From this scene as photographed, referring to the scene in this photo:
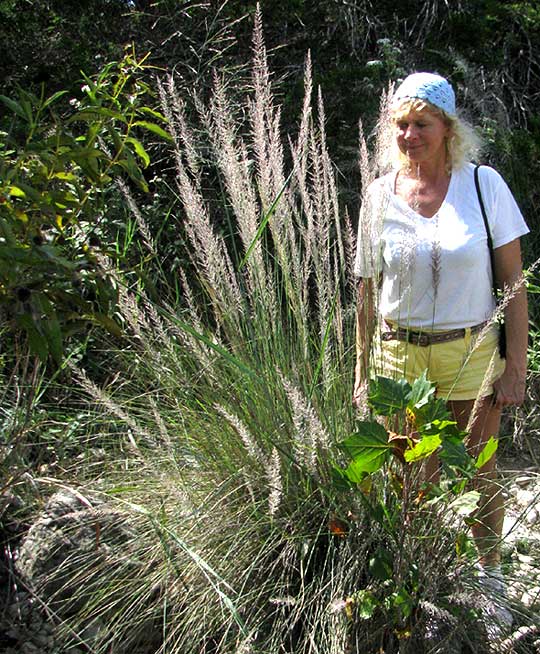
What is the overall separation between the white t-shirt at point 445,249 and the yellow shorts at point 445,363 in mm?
69

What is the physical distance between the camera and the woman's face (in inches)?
104

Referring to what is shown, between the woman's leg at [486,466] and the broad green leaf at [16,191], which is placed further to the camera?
the woman's leg at [486,466]

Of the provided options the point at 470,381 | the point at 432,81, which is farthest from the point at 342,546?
the point at 432,81

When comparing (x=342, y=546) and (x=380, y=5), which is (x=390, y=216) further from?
(x=380, y=5)

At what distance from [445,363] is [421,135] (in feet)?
2.26

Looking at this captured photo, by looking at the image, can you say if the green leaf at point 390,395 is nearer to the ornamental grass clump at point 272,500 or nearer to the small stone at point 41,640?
the ornamental grass clump at point 272,500

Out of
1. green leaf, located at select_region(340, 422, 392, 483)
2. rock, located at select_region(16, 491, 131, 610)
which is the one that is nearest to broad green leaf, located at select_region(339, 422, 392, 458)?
green leaf, located at select_region(340, 422, 392, 483)

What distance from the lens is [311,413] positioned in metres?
2.09

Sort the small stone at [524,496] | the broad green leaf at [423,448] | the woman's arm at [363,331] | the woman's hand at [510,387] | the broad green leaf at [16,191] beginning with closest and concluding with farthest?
the broad green leaf at [423,448], the broad green leaf at [16,191], the woman's arm at [363,331], the woman's hand at [510,387], the small stone at [524,496]

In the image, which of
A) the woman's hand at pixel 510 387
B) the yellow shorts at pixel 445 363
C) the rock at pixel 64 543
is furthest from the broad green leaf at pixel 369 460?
the rock at pixel 64 543

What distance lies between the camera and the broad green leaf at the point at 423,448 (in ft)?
6.63

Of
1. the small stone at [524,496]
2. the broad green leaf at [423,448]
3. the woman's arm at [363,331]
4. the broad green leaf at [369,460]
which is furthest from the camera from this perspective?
the small stone at [524,496]

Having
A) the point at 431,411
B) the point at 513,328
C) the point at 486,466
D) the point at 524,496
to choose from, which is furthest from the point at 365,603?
the point at 524,496

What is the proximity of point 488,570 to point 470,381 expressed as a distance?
577 millimetres
